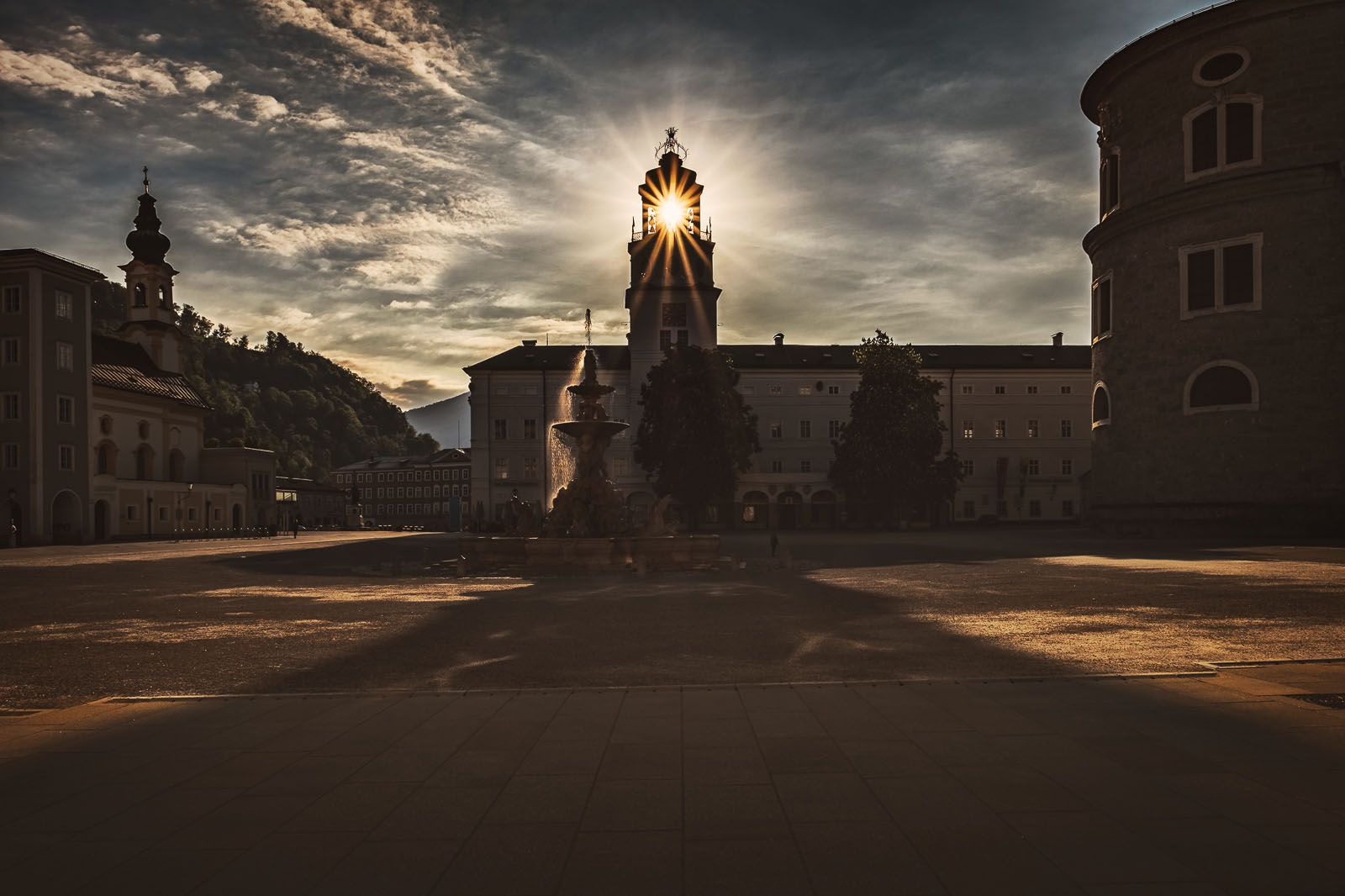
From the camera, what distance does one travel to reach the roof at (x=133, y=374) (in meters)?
64.8

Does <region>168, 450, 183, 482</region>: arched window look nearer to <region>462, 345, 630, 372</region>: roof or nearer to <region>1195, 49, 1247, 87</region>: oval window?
<region>462, 345, 630, 372</region>: roof

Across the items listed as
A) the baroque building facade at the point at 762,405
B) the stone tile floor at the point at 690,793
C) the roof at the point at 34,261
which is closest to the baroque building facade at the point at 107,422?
the roof at the point at 34,261

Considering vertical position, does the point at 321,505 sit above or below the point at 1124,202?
below

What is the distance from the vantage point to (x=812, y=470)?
75.1m

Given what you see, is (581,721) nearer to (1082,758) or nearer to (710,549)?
(1082,758)

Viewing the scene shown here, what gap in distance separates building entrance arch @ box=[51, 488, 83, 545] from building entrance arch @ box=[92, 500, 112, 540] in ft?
11.7

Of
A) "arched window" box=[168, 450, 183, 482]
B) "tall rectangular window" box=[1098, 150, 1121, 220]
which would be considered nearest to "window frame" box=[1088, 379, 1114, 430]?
"tall rectangular window" box=[1098, 150, 1121, 220]

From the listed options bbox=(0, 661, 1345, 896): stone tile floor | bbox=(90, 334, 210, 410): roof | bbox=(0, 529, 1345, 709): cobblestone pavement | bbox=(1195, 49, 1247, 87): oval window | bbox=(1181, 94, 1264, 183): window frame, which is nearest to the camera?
bbox=(0, 661, 1345, 896): stone tile floor

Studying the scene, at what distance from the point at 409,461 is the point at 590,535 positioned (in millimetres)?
131903

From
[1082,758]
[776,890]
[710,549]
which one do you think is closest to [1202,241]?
[710,549]

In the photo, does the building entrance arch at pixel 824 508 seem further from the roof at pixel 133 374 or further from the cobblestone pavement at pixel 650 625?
the roof at pixel 133 374

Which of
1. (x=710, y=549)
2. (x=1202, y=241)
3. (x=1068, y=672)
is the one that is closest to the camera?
(x=1068, y=672)

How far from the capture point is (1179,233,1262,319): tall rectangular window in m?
34.5

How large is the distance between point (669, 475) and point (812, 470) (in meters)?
20.6
